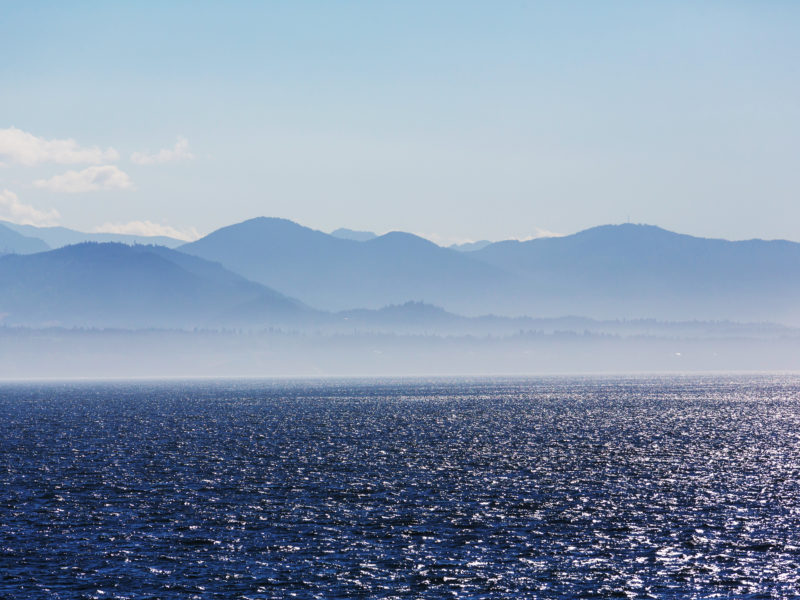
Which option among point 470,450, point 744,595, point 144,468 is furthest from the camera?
point 470,450

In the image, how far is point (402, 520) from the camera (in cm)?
7256

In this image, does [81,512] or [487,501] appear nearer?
[81,512]

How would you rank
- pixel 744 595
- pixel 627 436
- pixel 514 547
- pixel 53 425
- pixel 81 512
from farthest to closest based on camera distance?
1. pixel 53 425
2. pixel 627 436
3. pixel 81 512
4. pixel 514 547
5. pixel 744 595

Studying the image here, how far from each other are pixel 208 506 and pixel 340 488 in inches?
589

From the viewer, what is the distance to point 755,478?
95.4 meters

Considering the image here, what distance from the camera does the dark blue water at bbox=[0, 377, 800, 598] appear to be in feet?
178

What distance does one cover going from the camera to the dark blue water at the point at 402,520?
178ft

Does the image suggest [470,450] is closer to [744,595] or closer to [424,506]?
[424,506]

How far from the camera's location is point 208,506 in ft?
261

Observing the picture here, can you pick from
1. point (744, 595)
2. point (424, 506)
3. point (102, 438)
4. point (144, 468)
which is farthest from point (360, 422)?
point (744, 595)

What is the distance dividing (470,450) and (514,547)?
2553 inches

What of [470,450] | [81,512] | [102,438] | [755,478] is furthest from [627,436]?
[81,512]

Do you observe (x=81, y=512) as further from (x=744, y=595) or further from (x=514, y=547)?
(x=744, y=595)

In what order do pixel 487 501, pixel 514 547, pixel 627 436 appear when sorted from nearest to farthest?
pixel 514 547 < pixel 487 501 < pixel 627 436
